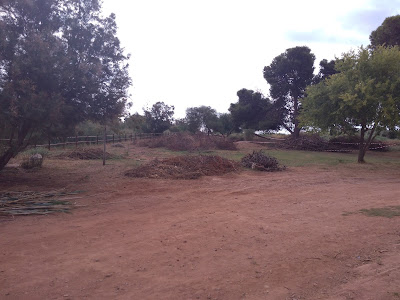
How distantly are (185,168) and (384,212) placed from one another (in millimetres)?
8573

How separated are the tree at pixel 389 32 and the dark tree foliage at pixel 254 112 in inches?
526

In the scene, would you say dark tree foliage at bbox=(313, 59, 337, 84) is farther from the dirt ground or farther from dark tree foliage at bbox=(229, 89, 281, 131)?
the dirt ground

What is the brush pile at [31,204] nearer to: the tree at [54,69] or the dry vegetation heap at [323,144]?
the tree at [54,69]

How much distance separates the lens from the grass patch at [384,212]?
845 cm

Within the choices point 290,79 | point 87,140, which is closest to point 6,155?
point 87,140

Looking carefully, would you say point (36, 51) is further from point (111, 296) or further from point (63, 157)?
point (63, 157)

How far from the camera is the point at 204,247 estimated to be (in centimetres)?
615

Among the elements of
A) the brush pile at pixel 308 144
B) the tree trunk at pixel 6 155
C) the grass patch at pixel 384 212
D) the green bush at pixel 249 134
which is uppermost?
the green bush at pixel 249 134

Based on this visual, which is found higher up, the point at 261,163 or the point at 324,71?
the point at 324,71

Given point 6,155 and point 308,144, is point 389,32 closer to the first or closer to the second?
point 308,144

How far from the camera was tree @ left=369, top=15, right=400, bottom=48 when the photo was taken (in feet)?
99.0

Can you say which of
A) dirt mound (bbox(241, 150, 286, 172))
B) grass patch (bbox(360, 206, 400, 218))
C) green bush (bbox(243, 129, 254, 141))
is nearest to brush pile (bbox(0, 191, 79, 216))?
grass patch (bbox(360, 206, 400, 218))

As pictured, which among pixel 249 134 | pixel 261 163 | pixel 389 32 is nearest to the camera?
pixel 261 163

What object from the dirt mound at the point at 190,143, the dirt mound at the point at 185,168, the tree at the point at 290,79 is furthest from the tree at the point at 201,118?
the dirt mound at the point at 185,168
